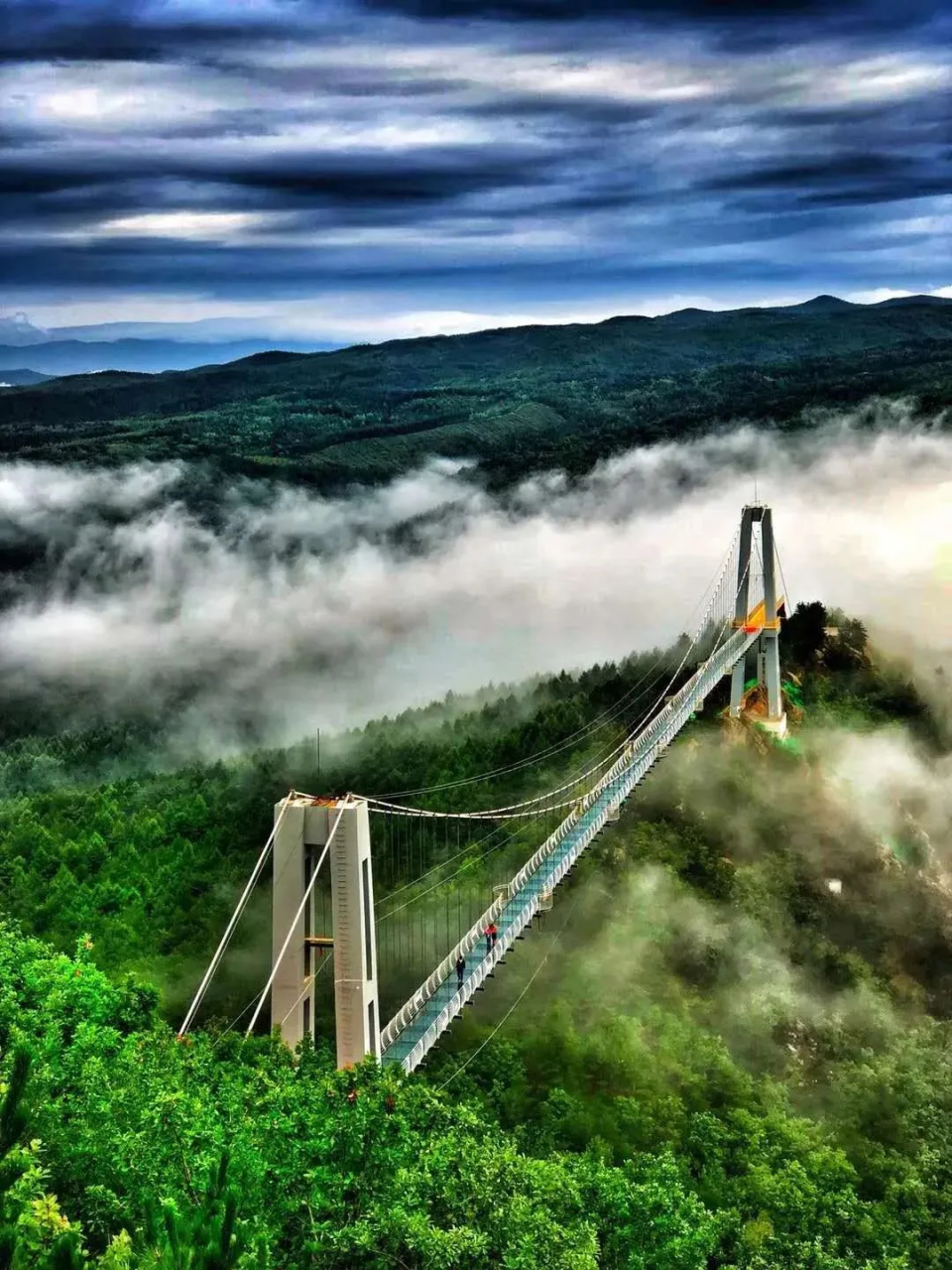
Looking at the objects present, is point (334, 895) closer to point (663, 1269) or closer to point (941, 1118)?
point (663, 1269)

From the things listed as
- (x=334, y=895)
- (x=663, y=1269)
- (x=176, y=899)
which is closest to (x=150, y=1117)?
(x=334, y=895)

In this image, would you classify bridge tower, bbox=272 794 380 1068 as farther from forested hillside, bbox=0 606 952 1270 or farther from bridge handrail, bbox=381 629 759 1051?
bridge handrail, bbox=381 629 759 1051

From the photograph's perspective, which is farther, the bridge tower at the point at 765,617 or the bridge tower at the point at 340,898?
the bridge tower at the point at 765,617

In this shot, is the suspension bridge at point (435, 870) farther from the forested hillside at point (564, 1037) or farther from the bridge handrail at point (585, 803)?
the forested hillside at point (564, 1037)

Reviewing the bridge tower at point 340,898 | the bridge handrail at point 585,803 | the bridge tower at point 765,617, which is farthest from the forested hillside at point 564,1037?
the bridge handrail at point 585,803

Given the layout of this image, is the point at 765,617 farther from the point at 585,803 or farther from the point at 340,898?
the point at 340,898

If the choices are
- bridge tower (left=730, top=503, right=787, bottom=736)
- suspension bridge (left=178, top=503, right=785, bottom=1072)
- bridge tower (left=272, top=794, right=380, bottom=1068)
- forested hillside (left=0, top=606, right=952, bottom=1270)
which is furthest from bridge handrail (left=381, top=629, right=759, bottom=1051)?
bridge tower (left=272, top=794, right=380, bottom=1068)
